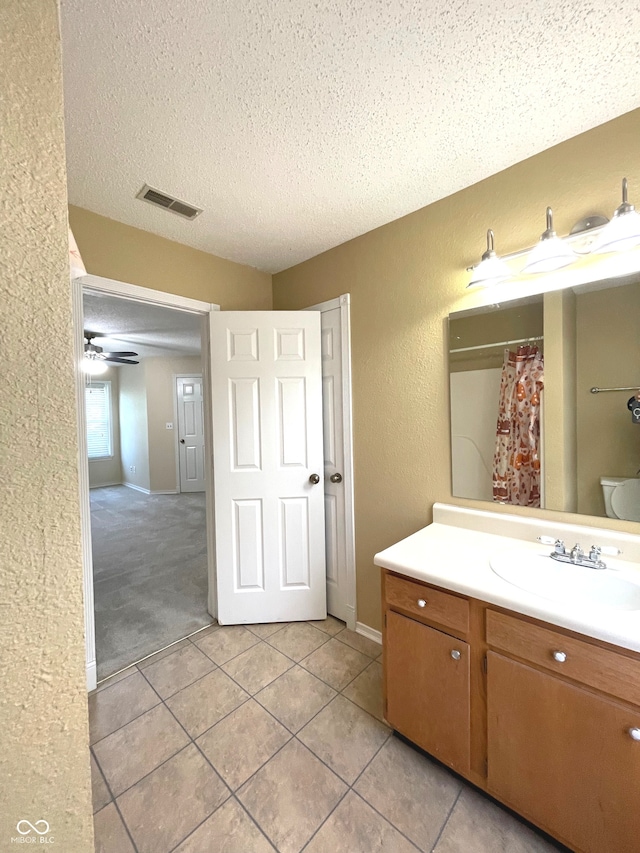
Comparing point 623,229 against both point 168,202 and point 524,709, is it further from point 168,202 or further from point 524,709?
point 168,202

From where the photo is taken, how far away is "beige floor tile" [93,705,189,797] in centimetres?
130

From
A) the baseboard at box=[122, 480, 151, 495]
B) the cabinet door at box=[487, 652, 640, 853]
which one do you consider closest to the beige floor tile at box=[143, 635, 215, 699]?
the cabinet door at box=[487, 652, 640, 853]

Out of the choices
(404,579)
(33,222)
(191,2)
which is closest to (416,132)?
(191,2)

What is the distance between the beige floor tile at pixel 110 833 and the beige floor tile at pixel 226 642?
73cm

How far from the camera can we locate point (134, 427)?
6293 mm

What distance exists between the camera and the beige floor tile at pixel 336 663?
175cm

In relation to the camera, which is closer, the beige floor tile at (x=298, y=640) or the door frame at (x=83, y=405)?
the door frame at (x=83, y=405)

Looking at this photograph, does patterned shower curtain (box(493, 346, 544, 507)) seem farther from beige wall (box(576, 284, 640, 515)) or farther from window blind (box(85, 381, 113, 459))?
window blind (box(85, 381, 113, 459))

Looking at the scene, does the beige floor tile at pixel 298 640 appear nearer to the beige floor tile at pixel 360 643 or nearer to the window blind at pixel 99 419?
the beige floor tile at pixel 360 643

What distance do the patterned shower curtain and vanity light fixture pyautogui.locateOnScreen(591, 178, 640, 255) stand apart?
0.41m

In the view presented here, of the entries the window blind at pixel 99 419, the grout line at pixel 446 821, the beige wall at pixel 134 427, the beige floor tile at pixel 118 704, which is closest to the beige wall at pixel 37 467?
the grout line at pixel 446 821

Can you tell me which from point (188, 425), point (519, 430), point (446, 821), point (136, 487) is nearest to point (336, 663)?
point (446, 821)

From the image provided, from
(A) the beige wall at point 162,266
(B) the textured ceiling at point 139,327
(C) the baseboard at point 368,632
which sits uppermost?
(B) the textured ceiling at point 139,327

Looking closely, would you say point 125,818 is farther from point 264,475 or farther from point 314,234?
point 314,234
